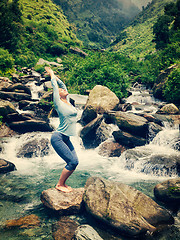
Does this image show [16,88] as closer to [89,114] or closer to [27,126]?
[27,126]

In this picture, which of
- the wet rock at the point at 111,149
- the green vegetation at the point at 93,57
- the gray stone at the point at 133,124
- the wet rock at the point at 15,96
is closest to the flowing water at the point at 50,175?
the wet rock at the point at 111,149

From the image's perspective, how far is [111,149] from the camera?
11.2m

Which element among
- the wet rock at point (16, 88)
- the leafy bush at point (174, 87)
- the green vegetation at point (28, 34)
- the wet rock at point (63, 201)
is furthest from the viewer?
the green vegetation at point (28, 34)

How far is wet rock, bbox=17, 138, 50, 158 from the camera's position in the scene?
10.7m

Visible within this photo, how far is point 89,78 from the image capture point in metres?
21.1

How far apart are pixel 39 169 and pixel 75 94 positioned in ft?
38.9

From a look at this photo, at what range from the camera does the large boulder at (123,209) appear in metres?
4.40

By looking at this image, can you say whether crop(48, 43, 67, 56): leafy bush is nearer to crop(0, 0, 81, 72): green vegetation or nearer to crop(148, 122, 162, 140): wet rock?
crop(0, 0, 81, 72): green vegetation

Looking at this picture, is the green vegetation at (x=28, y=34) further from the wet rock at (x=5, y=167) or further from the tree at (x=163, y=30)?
the tree at (x=163, y=30)

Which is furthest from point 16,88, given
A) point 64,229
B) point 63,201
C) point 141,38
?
point 141,38

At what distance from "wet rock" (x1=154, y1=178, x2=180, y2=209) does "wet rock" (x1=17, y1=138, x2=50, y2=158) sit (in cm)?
692

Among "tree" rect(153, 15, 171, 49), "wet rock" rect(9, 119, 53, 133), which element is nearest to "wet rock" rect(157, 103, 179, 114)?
"wet rock" rect(9, 119, 53, 133)

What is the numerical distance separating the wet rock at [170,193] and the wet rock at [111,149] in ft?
15.2

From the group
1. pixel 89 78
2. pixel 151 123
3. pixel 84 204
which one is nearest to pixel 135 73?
pixel 89 78
